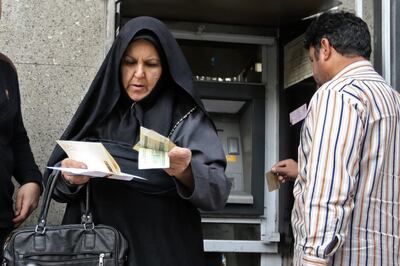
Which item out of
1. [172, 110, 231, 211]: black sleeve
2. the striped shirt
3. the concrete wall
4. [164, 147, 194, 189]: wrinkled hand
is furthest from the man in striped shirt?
the concrete wall

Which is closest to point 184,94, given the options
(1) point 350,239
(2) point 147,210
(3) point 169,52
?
(3) point 169,52

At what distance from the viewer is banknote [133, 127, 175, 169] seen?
1909mm

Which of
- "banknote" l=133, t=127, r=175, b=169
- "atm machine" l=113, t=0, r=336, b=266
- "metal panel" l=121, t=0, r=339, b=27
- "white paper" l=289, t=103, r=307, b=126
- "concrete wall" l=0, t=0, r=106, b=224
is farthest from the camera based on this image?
"atm machine" l=113, t=0, r=336, b=266

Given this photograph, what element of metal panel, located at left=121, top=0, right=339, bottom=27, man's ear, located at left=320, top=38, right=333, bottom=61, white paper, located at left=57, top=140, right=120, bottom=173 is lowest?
white paper, located at left=57, top=140, right=120, bottom=173

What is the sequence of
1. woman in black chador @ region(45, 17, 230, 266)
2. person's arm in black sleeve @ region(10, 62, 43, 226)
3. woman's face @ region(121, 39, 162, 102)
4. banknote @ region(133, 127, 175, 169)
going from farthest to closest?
person's arm in black sleeve @ region(10, 62, 43, 226) → woman's face @ region(121, 39, 162, 102) → woman in black chador @ region(45, 17, 230, 266) → banknote @ region(133, 127, 175, 169)

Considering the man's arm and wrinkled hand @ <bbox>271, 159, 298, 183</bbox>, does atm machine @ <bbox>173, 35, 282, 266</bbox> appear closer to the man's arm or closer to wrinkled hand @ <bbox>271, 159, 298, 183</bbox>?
wrinkled hand @ <bbox>271, 159, 298, 183</bbox>

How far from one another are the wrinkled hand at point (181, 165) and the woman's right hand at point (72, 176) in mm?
319

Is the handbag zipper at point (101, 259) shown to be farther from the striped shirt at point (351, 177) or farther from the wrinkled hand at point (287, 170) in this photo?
the wrinkled hand at point (287, 170)

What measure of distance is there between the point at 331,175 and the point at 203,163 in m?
0.45

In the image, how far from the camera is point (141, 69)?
2.30 m

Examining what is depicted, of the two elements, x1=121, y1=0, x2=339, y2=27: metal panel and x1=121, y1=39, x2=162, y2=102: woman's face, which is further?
x1=121, y1=0, x2=339, y2=27: metal panel

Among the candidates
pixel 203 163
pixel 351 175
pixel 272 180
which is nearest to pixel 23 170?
pixel 203 163

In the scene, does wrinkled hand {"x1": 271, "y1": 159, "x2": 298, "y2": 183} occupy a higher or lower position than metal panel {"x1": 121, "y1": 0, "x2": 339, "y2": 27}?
lower

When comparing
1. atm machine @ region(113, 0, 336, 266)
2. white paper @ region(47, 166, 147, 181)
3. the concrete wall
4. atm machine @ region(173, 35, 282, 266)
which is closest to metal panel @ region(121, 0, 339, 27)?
atm machine @ region(113, 0, 336, 266)
